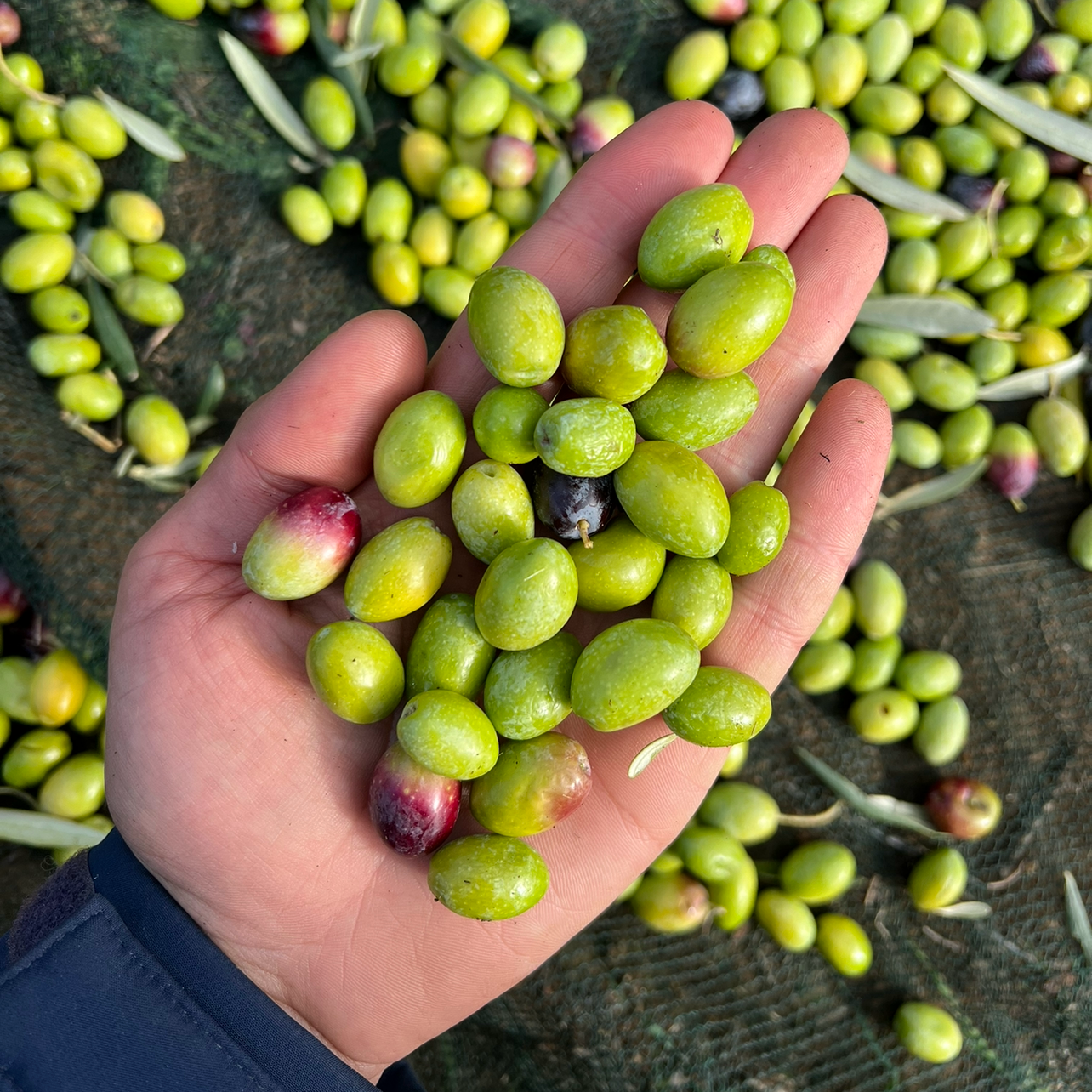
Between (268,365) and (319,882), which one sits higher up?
(268,365)

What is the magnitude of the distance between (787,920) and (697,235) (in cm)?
178

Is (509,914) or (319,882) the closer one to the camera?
(509,914)

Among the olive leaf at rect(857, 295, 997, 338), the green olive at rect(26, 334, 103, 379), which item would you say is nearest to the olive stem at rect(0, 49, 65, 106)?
the green olive at rect(26, 334, 103, 379)

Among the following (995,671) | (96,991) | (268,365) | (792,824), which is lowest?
(792,824)

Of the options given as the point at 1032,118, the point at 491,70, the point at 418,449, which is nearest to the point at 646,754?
the point at 418,449

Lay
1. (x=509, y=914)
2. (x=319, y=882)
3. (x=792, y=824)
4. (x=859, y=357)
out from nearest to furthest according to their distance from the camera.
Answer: (x=509, y=914) → (x=319, y=882) → (x=792, y=824) → (x=859, y=357)

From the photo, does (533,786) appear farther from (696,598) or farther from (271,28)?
(271,28)

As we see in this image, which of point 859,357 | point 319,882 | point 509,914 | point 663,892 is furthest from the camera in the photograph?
point 859,357

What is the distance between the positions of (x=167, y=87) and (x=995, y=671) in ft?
9.64

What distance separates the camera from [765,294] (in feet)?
5.35

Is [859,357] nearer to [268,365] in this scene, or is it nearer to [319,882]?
[268,365]

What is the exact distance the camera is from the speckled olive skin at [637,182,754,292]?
5.71 feet

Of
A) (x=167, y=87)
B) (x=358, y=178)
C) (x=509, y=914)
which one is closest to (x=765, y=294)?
(x=509, y=914)

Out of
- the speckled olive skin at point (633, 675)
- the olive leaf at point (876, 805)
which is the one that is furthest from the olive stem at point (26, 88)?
the olive leaf at point (876, 805)
